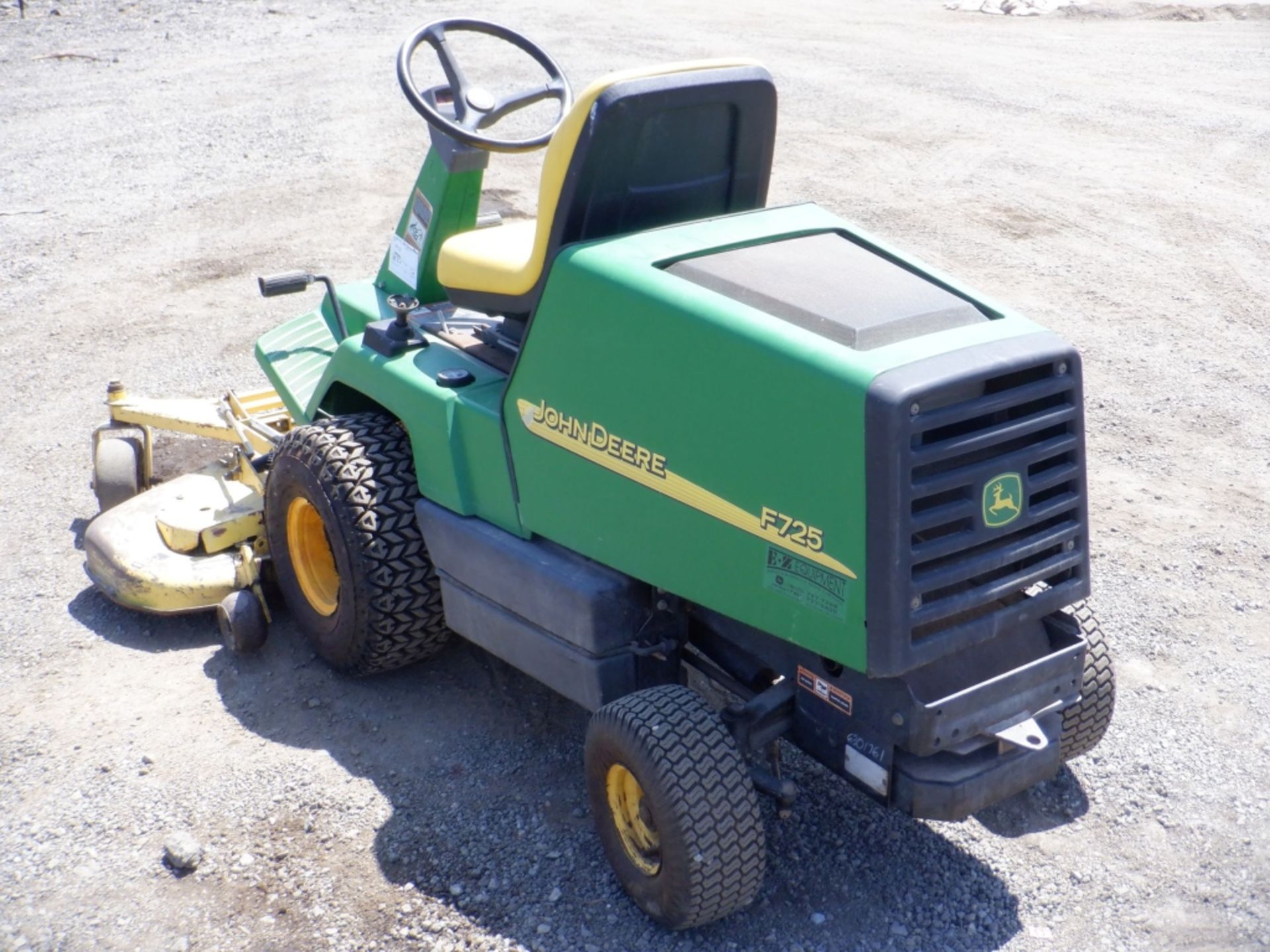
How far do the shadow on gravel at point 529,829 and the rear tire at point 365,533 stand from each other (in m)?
0.21

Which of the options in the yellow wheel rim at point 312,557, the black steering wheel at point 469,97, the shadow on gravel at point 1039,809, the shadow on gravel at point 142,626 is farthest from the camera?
the shadow on gravel at point 142,626

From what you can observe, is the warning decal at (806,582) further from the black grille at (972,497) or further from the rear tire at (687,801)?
the rear tire at (687,801)

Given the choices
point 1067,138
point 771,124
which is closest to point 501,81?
point 1067,138

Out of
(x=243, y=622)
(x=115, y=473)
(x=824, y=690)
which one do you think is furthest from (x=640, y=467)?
(x=115, y=473)

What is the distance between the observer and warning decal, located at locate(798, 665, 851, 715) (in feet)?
10.8

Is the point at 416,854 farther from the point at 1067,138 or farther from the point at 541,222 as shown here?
the point at 1067,138

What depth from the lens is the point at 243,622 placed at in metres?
4.44

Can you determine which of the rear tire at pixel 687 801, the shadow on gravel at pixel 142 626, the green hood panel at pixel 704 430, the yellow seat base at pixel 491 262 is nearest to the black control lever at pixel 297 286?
the yellow seat base at pixel 491 262

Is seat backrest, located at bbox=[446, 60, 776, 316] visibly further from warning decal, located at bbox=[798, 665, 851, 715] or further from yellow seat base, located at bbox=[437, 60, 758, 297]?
warning decal, located at bbox=[798, 665, 851, 715]

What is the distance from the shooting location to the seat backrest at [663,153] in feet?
11.5

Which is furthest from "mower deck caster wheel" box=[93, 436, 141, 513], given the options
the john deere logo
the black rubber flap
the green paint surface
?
the john deere logo

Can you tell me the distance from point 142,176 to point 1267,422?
7854 mm

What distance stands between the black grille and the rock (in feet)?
6.45

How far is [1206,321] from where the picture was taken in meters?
7.47
